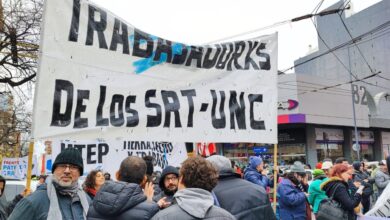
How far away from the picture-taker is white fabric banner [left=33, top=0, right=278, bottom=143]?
151 inches

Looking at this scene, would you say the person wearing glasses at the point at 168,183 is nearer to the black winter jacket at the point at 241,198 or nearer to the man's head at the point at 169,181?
the man's head at the point at 169,181

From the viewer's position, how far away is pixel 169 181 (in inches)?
165

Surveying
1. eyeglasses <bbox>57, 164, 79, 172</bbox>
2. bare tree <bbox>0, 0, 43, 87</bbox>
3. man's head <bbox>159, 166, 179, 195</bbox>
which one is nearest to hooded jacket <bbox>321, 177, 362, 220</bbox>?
man's head <bbox>159, 166, 179, 195</bbox>

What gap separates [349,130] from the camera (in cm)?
3070

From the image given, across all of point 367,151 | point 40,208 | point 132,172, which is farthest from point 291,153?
point 40,208

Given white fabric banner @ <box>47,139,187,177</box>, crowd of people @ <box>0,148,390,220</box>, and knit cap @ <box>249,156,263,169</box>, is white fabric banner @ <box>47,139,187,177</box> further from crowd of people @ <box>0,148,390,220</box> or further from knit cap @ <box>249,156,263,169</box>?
crowd of people @ <box>0,148,390,220</box>

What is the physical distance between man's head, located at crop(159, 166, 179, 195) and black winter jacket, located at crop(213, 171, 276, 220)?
0.89 metres

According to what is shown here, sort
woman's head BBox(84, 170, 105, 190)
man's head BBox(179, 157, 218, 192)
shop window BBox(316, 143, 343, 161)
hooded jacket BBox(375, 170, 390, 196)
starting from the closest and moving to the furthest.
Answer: man's head BBox(179, 157, 218, 192)
woman's head BBox(84, 170, 105, 190)
hooded jacket BBox(375, 170, 390, 196)
shop window BBox(316, 143, 343, 161)

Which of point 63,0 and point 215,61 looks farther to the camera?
point 215,61

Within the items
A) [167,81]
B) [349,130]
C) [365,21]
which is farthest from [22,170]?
[365,21]

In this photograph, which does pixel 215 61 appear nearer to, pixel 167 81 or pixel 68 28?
pixel 167 81

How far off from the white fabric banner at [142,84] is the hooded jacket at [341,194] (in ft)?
2.99

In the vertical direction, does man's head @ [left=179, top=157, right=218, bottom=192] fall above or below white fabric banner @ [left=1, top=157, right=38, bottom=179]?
above

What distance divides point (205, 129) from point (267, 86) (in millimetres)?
1165
